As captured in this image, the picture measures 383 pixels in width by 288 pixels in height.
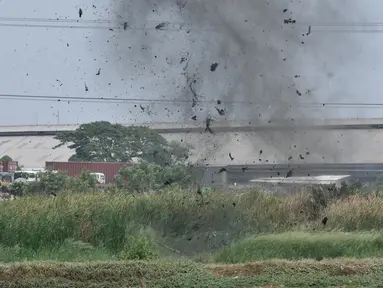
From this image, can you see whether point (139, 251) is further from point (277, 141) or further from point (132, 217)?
point (277, 141)

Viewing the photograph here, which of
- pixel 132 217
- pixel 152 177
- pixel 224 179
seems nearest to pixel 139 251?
pixel 132 217

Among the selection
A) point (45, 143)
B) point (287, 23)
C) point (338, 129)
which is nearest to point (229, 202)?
point (338, 129)

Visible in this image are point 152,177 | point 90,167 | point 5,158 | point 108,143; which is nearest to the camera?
point 152,177

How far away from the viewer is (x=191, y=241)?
14.8 meters

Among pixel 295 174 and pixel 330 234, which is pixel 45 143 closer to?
pixel 295 174

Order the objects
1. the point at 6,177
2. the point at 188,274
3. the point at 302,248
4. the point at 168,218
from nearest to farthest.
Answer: the point at 188,274 → the point at 302,248 → the point at 168,218 → the point at 6,177

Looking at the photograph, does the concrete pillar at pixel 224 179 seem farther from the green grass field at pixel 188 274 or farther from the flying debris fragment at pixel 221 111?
the green grass field at pixel 188 274

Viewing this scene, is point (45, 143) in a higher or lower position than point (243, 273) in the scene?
higher

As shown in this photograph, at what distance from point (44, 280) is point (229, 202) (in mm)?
6333

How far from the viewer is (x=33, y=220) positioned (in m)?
14.5

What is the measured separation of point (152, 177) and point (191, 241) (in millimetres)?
6586

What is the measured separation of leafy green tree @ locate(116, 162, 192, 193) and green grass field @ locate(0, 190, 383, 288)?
1.23 metres

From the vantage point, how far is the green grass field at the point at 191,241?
1051cm

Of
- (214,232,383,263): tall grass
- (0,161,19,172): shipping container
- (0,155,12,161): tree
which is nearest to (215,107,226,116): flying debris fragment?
(214,232,383,263): tall grass
